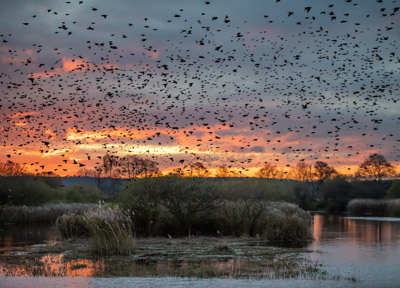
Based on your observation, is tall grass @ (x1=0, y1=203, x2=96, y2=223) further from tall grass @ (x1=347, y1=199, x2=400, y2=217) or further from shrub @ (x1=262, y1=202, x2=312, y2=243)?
tall grass @ (x1=347, y1=199, x2=400, y2=217)

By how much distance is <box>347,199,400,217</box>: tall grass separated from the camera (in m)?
80.6

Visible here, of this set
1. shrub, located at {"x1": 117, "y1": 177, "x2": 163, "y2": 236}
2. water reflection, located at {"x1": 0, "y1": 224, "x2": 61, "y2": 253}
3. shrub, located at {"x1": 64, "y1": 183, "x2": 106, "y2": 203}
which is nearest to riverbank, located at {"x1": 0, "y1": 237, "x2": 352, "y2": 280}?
water reflection, located at {"x1": 0, "y1": 224, "x2": 61, "y2": 253}

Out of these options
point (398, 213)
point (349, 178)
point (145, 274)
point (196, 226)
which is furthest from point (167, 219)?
point (349, 178)

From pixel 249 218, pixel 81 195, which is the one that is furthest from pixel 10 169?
pixel 249 218

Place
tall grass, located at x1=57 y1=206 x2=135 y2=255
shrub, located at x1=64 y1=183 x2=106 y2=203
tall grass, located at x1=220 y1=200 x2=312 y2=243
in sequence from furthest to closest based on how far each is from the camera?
1. shrub, located at x1=64 y1=183 x2=106 y2=203
2. tall grass, located at x1=220 y1=200 x2=312 y2=243
3. tall grass, located at x1=57 y1=206 x2=135 y2=255

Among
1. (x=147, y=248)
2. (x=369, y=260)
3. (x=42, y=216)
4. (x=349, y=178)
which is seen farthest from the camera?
(x=349, y=178)

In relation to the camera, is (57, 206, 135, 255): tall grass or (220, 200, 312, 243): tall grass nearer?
(57, 206, 135, 255): tall grass

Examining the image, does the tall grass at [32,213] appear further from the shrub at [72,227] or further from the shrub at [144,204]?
the shrub at [144,204]

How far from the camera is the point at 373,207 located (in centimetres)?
8600

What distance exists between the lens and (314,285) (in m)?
19.8

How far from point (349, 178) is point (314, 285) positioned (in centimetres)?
12007

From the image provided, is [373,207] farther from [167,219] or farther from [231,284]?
[231,284]

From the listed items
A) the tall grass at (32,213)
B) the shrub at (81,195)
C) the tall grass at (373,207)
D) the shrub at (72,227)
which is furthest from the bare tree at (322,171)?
the shrub at (72,227)

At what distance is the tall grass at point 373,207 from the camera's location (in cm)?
8056
